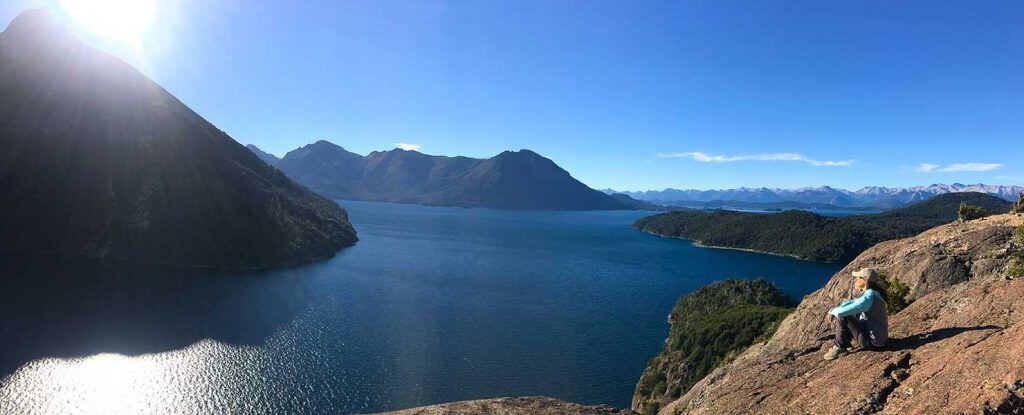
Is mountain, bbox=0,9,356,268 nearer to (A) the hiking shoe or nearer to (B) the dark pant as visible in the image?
(A) the hiking shoe

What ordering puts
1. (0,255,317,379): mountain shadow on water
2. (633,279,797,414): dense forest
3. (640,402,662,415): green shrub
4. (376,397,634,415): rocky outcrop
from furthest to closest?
(0,255,317,379): mountain shadow on water, (633,279,797,414): dense forest, (640,402,662,415): green shrub, (376,397,634,415): rocky outcrop

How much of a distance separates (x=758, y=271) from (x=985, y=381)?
652 ft

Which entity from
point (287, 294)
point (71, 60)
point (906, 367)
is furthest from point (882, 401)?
point (71, 60)

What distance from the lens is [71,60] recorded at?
632ft

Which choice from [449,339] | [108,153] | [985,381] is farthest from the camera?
[108,153]

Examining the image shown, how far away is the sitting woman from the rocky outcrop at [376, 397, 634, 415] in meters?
7.73

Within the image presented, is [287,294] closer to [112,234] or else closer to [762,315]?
[112,234]

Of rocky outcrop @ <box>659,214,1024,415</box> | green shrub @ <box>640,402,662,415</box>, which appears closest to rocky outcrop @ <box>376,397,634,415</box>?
rocky outcrop @ <box>659,214,1024,415</box>

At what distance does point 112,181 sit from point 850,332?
688ft

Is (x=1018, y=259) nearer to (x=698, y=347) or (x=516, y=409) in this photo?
(x=516, y=409)

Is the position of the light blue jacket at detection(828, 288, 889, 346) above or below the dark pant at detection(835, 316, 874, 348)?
above

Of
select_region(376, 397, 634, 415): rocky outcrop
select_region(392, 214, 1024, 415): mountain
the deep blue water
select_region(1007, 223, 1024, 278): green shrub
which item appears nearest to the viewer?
select_region(392, 214, 1024, 415): mountain

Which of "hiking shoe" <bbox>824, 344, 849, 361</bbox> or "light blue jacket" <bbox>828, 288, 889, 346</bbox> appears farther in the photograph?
"hiking shoe" <bbox>824, 344, 849, 361</bbox>

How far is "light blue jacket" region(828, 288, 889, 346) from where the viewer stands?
12312 millimetres
